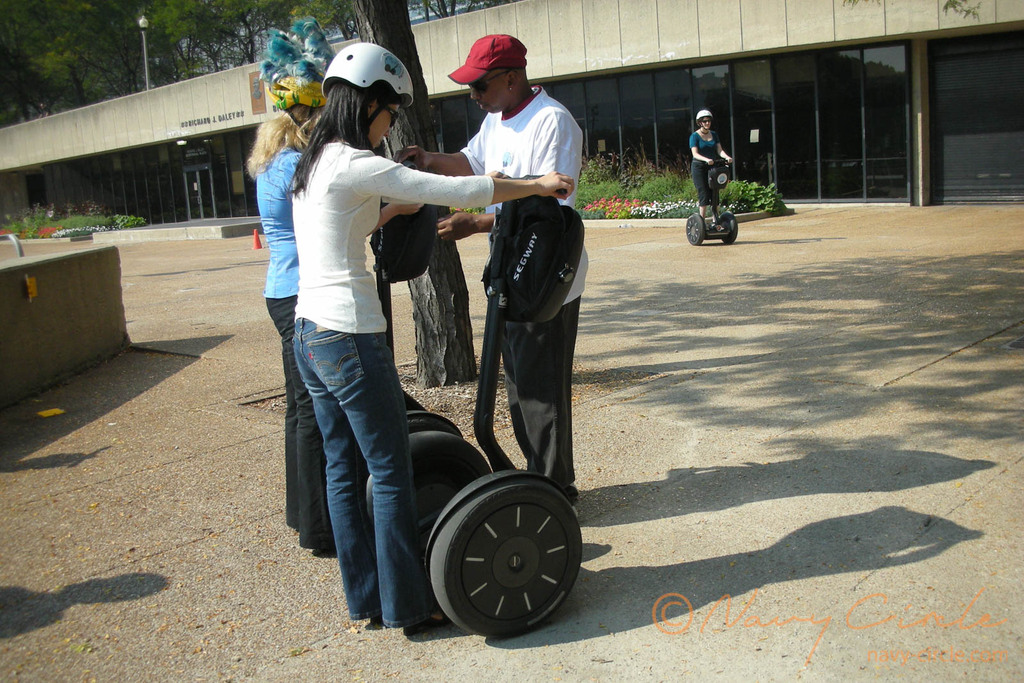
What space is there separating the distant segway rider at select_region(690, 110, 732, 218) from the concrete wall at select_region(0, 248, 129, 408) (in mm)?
8238

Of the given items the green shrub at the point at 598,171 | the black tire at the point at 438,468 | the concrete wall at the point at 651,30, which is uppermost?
the concrete wall at the point at 651,30

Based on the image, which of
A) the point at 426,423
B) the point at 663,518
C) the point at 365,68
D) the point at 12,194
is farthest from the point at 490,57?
the point at 12,194

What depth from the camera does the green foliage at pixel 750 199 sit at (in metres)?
18.3

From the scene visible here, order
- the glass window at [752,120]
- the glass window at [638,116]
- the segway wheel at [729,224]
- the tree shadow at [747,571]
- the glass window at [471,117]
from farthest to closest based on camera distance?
the glass window at [471,117], the glass window at [638,116], the glass window at [752,120], the segway wheel at [729,224], the tree shadow at [747,571]

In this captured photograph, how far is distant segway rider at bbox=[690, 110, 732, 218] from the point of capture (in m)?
13.6

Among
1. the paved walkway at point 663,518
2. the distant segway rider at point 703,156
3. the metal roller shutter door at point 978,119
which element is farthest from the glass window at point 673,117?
the paved walkway at point 663,518

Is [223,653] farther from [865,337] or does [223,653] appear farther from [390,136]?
[865,337]

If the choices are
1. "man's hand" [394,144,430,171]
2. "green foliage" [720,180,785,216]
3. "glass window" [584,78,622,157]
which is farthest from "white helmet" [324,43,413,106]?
"glass window" [584,78,622,157]

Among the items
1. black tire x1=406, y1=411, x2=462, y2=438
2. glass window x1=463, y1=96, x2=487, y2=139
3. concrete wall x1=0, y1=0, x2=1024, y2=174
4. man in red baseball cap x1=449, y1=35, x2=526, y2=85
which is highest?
concrete wall x1=0, y1=0, x2=1024, y2=174

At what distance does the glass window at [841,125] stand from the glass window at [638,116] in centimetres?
439

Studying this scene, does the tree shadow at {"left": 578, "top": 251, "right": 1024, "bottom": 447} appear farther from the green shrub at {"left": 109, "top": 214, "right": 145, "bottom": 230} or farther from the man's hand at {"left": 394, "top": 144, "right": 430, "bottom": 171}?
the green shrub at {"left": 109, "top": 214, "right": 145, "bottom": 230}

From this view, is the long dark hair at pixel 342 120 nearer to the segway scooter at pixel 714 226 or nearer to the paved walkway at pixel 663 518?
the paved walkway at pixel 663 518

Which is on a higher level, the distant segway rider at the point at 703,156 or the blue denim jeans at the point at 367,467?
the distant segway rider at the point at 703,156

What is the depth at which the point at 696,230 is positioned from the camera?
45.5ft
